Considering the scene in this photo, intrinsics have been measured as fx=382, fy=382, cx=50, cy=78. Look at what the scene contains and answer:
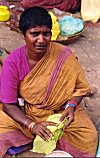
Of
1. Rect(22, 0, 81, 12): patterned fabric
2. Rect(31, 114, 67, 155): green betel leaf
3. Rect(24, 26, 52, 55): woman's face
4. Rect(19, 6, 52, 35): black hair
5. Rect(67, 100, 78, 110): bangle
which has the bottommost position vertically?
Rect(31, 114, 67, 155): green betel leaf

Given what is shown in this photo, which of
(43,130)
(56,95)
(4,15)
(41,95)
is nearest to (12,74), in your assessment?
(41,95)

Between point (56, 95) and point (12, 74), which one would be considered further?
point (56, 95)

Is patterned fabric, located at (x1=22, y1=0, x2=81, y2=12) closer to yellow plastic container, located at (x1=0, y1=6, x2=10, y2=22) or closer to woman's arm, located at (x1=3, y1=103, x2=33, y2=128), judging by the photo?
yellow plastic container, located at (x1=0, y1=6, x2=10, y2=22)

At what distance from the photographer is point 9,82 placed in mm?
3234

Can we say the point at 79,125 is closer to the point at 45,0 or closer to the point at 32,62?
the point at 32,62

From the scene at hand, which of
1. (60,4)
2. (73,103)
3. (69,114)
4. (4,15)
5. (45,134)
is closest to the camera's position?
(45,134)

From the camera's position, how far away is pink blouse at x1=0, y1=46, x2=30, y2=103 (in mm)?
3227

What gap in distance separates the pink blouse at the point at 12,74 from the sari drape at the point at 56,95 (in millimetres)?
63

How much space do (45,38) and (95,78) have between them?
70.8 inches

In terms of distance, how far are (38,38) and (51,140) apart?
83 centimetres

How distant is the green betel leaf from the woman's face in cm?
57

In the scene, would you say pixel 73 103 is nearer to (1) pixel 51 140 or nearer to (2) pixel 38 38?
(1) pixel 51 140

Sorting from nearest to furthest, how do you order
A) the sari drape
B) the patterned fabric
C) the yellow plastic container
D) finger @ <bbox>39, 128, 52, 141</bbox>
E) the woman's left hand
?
finger @ <bbox>39, 128, 52, 141</bbox> → the woman's left hand → the sari drape → the yellow plastic container → the patterned fabric

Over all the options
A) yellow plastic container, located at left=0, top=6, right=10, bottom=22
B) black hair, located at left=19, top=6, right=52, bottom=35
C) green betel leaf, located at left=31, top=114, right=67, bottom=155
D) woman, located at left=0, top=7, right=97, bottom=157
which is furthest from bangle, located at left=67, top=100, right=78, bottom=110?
yellow plastic container, located at left=0, top=6, right=10, bottom=22
